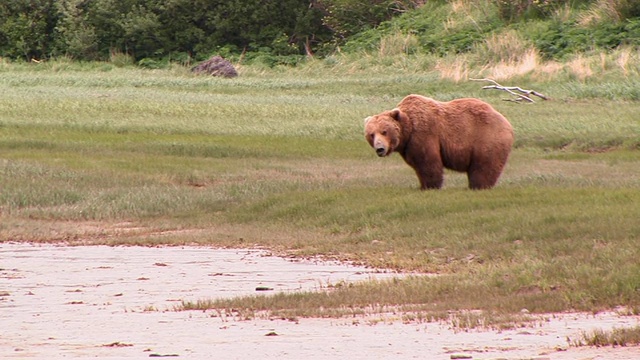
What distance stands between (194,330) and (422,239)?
19.5 feet

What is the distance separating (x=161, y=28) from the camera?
5934cm

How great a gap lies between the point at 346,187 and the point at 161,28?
132 feet

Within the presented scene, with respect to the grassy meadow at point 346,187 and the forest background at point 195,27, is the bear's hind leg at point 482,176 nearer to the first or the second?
the grassy meadow at point 346,187

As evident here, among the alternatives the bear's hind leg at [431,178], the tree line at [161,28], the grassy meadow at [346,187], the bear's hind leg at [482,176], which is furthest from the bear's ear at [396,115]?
the tree line at [161,28]

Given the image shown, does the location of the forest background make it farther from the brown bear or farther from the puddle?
the puddle

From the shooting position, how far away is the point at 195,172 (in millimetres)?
22938

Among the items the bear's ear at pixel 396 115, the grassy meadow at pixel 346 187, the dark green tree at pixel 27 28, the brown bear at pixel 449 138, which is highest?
the bear's ear at pixel 396 115

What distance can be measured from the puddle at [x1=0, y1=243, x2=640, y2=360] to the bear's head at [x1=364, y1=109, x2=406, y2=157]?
387 centimetres

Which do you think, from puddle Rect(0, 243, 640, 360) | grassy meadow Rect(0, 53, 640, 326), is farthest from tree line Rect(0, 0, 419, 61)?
puddle Rect(0, 243, 640, 360)

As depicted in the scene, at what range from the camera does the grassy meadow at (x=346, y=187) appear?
11.6 meters

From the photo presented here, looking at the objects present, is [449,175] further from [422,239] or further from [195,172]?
[422,239]

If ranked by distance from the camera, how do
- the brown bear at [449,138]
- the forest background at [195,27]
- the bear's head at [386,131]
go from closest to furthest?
the bear's head at [386,131]
the brown bear at [449,138]
the forest background at [195,27]

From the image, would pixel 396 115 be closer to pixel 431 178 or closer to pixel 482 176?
pixel 431 178

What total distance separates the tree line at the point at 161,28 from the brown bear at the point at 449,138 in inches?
1547
